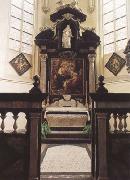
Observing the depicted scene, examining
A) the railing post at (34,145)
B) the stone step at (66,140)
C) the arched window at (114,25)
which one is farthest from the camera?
the arched window at (114,25)

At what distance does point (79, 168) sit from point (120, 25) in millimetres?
8069

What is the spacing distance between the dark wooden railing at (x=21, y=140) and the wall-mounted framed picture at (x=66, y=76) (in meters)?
7.29

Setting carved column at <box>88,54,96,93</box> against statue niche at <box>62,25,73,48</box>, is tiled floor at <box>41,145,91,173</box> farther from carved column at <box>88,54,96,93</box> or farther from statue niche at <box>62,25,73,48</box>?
statue niche at <box>62,25,73,48</box>

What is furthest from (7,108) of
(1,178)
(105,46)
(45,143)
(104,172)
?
(105,46)

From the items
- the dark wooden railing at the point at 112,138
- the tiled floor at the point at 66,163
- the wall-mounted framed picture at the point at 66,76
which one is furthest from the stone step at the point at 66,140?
the dark wooden railing at the point at 112,138

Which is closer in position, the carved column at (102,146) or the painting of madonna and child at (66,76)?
the carved column at (102,146)

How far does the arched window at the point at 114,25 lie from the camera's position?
1109cm

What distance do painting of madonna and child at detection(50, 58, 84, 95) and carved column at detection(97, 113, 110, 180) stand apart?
7270 mm

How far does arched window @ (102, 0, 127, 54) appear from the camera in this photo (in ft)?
36.4

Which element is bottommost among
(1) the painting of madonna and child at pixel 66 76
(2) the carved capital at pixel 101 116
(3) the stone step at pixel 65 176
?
(3) the stone step at pixel 65 176

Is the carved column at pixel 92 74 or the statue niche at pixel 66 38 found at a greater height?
the statue niche at pixel 66 38

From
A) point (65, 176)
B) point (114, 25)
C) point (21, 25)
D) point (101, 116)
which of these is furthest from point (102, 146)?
point (21, 25)

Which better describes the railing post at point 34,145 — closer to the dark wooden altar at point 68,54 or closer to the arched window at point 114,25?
the dark wooden altar at point 68,54

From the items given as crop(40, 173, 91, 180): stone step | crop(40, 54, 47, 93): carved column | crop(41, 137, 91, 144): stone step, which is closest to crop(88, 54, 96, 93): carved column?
crop(40, 54, 47, 93): carved column
